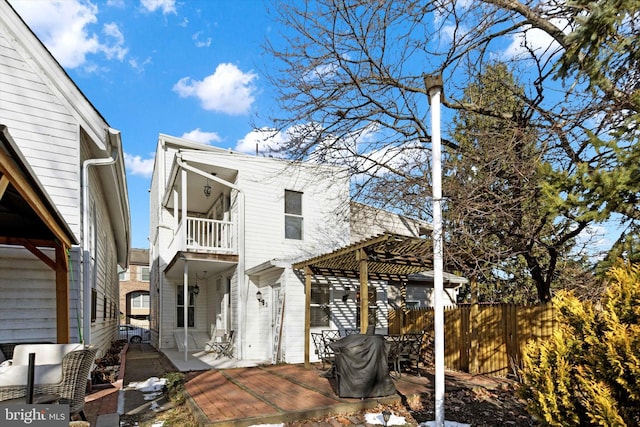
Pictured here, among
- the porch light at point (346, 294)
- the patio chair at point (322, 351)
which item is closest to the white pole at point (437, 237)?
the patio chair at point (322, 351)

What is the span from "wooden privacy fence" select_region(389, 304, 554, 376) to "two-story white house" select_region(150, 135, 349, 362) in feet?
12.9

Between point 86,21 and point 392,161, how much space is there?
319 inches

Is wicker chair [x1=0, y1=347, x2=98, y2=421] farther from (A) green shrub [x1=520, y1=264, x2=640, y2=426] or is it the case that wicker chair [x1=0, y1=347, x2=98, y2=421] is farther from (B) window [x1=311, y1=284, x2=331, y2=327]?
(B) window [x1=311, y1=284, x2=331, y2=327]

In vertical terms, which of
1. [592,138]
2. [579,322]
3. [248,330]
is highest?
[592,138]

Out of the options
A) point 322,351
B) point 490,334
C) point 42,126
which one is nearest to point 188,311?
point 322,351

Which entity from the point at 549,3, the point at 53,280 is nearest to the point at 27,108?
the point at 53,280

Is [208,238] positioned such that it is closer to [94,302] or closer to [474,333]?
[94,302]

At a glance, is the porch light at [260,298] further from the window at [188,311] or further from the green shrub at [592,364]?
the green shrub at [592,364]

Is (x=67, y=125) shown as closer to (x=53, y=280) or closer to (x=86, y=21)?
(x=53, y=280)

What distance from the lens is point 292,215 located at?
542 inches

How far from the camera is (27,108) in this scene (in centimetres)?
A: 708

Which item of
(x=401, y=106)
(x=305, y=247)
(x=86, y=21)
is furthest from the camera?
(x=305, y=247)

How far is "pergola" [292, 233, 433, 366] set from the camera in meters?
8.53

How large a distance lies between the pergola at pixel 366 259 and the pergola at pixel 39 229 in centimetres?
528
